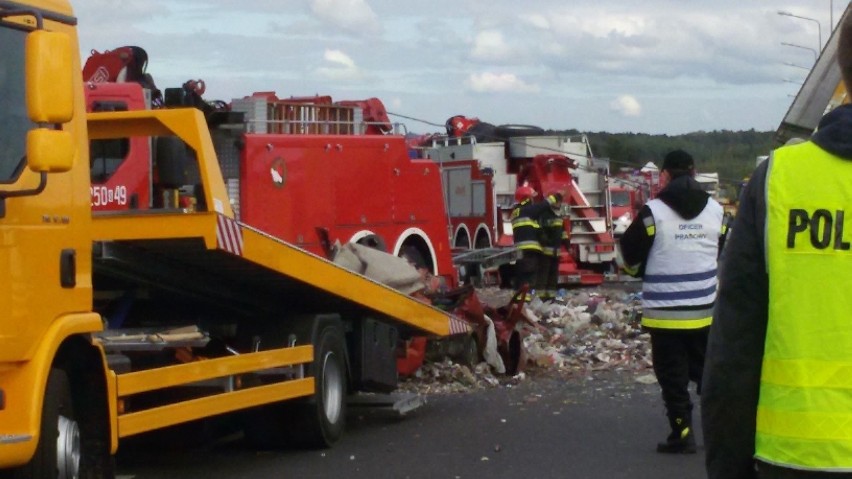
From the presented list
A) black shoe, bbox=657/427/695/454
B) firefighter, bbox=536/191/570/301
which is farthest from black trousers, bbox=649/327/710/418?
firefighter, bbox=536/191/570/301

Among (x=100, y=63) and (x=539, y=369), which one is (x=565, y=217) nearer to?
(x=539, y=369)

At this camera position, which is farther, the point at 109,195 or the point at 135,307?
the point at 109,195

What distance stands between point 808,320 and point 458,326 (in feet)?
29.2

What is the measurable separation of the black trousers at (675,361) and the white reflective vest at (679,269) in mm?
76

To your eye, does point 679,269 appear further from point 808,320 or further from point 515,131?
point 515,131

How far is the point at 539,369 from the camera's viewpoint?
1384 centimetres

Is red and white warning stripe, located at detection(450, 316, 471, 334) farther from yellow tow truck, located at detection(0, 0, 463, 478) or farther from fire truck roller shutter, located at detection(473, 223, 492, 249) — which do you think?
fire truck roller shutter, located at detection(473, 223, 492, 249)

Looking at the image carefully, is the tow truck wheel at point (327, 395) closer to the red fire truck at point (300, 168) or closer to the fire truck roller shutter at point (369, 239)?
the red fire truck at point (300, 168)

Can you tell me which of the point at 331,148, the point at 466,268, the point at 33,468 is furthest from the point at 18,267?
the point at 466,268

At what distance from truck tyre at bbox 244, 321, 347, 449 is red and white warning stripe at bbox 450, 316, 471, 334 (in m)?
1.65

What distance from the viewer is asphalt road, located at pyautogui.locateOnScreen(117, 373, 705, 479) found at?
8.67m

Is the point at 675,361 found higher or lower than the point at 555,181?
lower

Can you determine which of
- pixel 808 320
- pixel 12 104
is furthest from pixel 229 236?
pixel 808 320

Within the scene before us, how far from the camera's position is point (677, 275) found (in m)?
8.94
